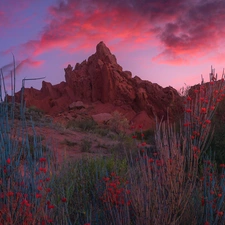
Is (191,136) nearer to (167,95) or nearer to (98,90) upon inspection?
(167,95)

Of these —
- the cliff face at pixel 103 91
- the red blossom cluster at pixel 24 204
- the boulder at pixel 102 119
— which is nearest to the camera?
the red blossom cluster at pixel 24 204

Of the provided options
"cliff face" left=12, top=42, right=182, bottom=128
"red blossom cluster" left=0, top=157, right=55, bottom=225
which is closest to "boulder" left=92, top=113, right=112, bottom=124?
"cliff face" left=12, top=42, right=182, bottom=128

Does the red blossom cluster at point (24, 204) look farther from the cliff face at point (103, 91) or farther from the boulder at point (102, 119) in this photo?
the cliff face at point (103, 91)

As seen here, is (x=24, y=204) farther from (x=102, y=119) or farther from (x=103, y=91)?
(x=103, y=91)

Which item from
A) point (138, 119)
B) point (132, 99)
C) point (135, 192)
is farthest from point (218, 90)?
point (132, 99)

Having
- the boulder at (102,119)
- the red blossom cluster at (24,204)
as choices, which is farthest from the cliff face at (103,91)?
the red blossom cluster at (24,204)

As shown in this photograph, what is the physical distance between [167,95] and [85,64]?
16.9 meters

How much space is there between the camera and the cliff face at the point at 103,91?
45.0 meters

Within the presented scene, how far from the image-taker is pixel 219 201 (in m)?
4.23

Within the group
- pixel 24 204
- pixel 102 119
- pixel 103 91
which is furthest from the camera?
pixel 103 91

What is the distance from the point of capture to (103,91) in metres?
49.1

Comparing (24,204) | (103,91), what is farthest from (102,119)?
(24,204)

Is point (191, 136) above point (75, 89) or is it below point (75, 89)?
below

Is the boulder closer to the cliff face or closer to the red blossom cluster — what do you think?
the cliff face
